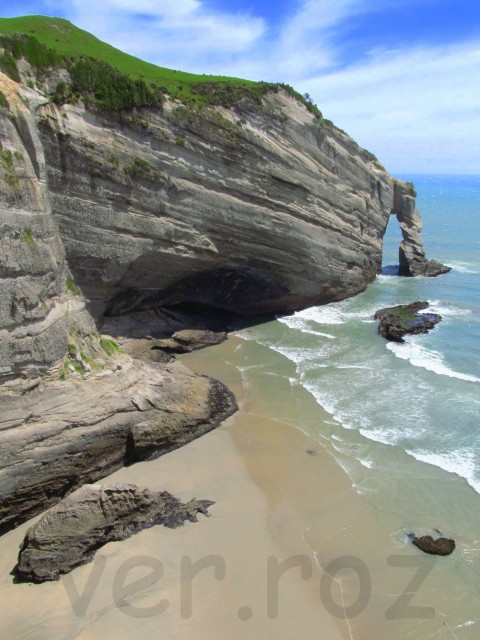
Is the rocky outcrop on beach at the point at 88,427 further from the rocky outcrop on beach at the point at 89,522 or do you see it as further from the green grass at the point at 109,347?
the rocky outcrop on beach at the point at 89,522

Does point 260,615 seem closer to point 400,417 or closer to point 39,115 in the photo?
point 400,417

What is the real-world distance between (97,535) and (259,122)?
18457 mm

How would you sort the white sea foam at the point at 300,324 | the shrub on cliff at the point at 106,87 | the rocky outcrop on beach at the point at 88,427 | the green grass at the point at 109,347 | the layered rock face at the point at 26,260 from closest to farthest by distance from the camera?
the rocky outcrop on beach at the point at 88,427, the layered rock face at the point at 26,260, the green grass at the point at 109,347, the shrub on cliff at the point at 106,87, the white sea foam at the point at 300,324

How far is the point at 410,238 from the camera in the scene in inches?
Result: 1428

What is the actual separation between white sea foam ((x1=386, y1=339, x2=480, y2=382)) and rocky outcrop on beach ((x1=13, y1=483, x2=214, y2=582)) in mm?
11112

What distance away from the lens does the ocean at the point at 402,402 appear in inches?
450

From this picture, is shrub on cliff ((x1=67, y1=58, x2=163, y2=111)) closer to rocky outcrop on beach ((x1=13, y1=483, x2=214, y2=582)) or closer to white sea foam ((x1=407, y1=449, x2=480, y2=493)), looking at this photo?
rocky outcrop on beach ((x1=13, y1=483, x2=214, y2=582))

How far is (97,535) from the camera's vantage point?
33.9 feet

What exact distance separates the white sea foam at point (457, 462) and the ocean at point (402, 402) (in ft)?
0.08

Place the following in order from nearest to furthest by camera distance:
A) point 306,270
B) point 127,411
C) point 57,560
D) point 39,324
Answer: point 57,560, point 39,324, point 127,411, point 306,270

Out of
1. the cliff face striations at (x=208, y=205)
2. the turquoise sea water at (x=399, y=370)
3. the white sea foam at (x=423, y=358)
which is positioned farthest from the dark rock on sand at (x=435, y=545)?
the cliff face striations at (x=208, y=205)

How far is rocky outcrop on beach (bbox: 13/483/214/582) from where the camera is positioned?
31.9 ft

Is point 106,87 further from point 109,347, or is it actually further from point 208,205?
point 109,347

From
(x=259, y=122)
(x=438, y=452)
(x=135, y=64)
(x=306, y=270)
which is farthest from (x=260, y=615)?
(x=135, y=64)
